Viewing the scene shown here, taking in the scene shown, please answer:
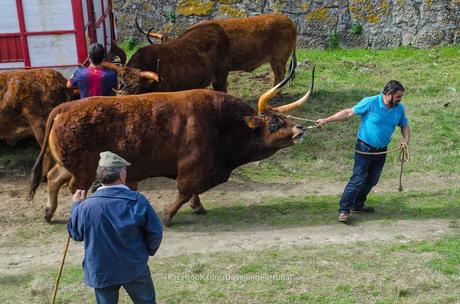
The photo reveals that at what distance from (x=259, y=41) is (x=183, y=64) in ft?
6.69

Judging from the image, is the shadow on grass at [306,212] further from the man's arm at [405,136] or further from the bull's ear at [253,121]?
the bull's ear at [253,121]

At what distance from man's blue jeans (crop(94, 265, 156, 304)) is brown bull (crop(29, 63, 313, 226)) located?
304 cm

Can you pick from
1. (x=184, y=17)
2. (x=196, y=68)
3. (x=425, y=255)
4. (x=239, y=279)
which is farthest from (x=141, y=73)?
(x=184, y=17)

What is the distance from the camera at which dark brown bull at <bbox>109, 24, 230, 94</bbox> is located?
985cm

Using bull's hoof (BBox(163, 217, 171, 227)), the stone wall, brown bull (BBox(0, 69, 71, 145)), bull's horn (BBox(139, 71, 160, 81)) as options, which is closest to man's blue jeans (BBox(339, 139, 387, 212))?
bull's hoof (BBox(163, 217, 171, 227))

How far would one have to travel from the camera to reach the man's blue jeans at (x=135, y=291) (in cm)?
492

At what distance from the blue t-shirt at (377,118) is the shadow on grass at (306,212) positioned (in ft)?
3.25

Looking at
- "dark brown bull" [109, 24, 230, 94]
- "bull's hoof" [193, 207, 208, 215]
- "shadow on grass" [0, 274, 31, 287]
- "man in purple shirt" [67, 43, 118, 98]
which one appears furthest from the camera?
"dark brown bull" [109, 24, 230, 94]

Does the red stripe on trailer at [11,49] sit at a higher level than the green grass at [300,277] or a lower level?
higher

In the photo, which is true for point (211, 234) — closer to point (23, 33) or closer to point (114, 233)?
point (114, 233)

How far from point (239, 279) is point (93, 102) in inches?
113

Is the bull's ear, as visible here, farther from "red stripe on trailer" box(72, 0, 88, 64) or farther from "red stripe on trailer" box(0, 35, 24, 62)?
"red stripe on trailer" box(0, 35, 24, 62)

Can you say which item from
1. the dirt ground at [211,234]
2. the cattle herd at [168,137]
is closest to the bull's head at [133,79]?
the cattle herd at [168,137]

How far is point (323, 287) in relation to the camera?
20.6ft
